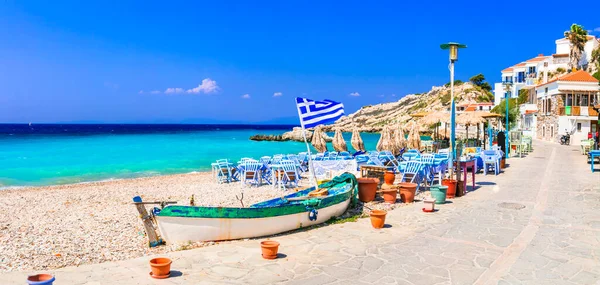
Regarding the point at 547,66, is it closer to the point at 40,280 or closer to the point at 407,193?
the point at 407,193

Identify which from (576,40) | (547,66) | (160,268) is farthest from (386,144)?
(547,66)

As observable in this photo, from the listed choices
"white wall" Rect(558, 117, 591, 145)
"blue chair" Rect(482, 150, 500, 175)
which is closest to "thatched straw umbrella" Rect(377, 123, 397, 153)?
"blue chair" Rect(482, 150, 500, 175)

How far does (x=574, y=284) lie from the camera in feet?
18.0

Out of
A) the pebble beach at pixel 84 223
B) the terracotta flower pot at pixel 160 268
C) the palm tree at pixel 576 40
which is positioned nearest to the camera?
the terracotta flower pot at pixel 160 268

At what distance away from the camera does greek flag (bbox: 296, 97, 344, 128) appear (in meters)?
10.1

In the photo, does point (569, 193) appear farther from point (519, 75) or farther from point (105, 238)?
point (519, 75)

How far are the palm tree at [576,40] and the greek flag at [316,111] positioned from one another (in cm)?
5275

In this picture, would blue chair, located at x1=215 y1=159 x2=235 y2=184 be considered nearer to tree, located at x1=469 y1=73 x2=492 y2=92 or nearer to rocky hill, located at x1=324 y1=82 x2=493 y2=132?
rocky hill, located at x1=324 y1=82 x2=493 y2=132

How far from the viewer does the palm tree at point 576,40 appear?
52062 mm

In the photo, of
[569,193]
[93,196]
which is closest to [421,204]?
[569,193]

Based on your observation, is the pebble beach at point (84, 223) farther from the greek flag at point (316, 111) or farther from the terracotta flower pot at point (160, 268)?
the greek flag at point (316, 111)

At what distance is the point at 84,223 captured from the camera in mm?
10008

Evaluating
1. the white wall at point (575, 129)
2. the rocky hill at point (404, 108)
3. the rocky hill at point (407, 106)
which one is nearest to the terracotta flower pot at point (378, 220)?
the white wall at point (575, 129)

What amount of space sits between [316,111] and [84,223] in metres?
5.78
